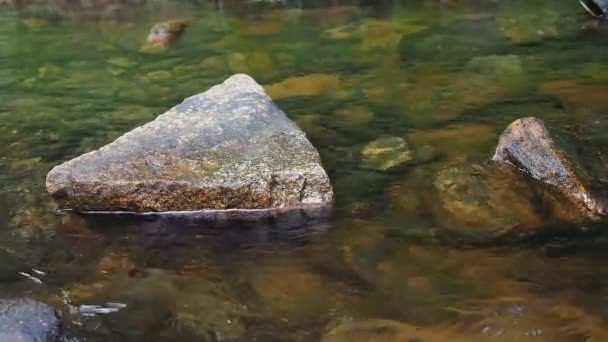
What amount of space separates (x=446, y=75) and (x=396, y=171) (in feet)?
9.61

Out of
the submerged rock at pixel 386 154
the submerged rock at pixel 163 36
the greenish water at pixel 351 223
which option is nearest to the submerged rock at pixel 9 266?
the greenish water at pixel 351 223

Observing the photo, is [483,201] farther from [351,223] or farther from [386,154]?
[386,154]

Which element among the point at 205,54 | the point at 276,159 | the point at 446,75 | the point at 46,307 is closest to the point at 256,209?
the point at 276,159

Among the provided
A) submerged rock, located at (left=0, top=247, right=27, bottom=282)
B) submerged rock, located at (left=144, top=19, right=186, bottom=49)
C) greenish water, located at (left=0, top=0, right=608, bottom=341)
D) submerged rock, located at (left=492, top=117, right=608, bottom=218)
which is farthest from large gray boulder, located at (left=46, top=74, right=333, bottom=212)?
submerged rock, located at (left=144, top=19, right=186, bottom=49)

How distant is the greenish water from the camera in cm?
345

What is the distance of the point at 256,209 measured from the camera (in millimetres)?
4609

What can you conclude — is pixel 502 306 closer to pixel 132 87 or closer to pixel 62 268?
pixel 62 268

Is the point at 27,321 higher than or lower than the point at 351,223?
higher

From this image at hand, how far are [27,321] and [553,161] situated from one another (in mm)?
3637

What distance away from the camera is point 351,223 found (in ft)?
14.4

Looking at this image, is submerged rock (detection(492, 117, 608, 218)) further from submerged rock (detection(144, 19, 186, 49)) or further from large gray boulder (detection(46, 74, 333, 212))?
submerged rock (detection(144, 19, 186, 49))

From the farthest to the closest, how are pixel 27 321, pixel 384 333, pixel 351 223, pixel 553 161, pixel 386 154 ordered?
pixel 386 154 → pixel 553 161 → pixel 351 223 → pixel 384 333 → pixel 27 321

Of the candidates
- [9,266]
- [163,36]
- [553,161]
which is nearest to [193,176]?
[9,266]

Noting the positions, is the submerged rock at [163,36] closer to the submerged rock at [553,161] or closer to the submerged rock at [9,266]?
the submerged rock at [9,266]
